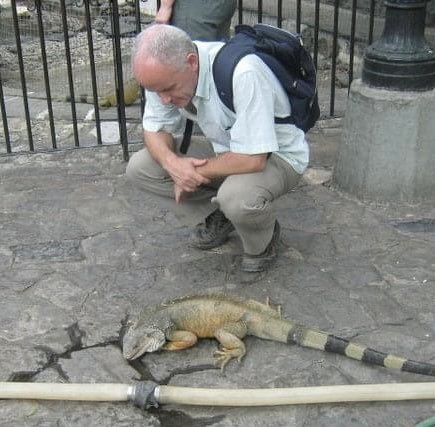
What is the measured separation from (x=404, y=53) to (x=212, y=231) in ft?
5.68

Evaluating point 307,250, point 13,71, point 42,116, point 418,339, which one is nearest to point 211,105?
point 307,250

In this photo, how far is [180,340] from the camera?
3.70 m

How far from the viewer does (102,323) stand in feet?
13.0

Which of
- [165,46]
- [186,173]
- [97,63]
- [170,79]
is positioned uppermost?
[165,46]

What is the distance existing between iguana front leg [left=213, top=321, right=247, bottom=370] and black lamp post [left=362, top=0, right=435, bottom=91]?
2229 millimetres

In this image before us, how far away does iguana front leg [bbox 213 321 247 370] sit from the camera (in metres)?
3.61

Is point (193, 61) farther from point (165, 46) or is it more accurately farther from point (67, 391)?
point (67, 391)

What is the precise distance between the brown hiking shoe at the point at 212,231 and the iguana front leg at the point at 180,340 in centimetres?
104

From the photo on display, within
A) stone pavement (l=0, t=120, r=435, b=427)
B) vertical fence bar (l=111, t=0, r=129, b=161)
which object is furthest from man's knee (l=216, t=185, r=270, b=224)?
vertical fence bar (l=111, t=0, r=129, b=161)

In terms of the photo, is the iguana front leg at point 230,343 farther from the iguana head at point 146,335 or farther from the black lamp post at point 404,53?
the black lamp post at point 404,53

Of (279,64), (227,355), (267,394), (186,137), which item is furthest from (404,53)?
(267,394)

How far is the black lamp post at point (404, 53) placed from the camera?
4973 mm

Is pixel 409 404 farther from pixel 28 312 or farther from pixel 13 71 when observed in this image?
pixel 13 71

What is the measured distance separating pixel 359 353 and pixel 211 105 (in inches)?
56.2
